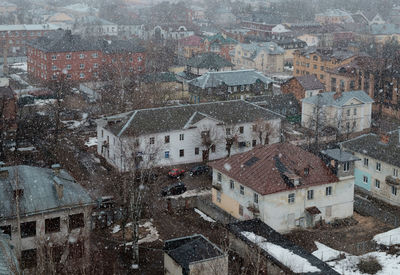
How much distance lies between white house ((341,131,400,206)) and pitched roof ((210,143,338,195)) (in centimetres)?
500

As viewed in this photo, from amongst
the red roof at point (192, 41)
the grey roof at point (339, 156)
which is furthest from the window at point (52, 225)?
the red roof at point (192, 41)

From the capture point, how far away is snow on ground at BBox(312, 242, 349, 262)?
27334mm

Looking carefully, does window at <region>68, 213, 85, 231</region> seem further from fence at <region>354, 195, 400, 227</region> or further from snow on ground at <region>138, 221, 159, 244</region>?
fence at <region>354, 195, 400, 227</region>

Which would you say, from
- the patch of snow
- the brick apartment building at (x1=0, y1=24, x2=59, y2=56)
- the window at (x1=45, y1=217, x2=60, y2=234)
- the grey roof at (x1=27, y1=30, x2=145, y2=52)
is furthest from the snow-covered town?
the brick apartment building at (x1=0, y1=24, x2=59, y2=56)

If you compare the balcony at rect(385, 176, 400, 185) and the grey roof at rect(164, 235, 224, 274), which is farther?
the balcony at rect(385, 176, 400, 185)

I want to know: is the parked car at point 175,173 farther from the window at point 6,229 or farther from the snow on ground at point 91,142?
the window at point 6,229

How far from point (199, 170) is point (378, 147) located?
12590mm

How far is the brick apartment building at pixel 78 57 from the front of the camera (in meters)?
68.8

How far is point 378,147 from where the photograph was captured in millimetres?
36562

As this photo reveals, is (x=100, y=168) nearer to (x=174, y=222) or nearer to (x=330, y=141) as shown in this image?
(x=174, y=222)

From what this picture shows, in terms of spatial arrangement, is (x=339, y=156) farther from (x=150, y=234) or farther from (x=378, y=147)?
(x=150, y=234)

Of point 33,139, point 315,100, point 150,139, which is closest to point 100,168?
point 150,139

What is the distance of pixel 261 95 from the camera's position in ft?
185

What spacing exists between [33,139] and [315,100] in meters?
25.8
